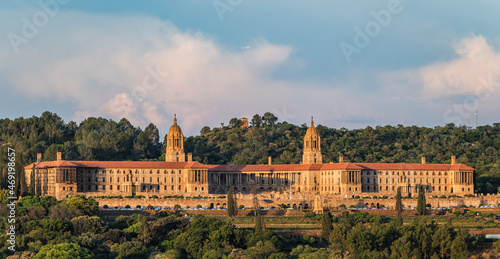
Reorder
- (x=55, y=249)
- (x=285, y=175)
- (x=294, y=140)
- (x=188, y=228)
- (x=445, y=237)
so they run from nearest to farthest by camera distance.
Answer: (x=55, y=249) < (x=445, y=237) < (x=188, y=228) < (x=285, y=175) < (x=294, y=140)

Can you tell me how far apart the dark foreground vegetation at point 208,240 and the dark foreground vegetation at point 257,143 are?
46.6 meters

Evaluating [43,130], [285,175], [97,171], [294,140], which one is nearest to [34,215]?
[97,171]

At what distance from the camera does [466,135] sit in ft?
564

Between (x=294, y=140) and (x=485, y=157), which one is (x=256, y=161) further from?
(x=485, y=157)

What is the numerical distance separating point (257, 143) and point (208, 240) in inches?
3199

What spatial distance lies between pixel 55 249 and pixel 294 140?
316 ft

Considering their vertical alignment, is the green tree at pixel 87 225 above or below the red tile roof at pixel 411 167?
below

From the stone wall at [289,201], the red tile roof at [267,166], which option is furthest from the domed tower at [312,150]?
the stone wall at [289,201]

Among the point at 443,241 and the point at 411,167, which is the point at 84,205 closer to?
the point at 443,241

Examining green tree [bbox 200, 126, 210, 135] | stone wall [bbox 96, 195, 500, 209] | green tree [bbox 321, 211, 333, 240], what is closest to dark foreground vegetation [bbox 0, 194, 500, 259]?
green tree [bbox 321, 211, 333, 240]

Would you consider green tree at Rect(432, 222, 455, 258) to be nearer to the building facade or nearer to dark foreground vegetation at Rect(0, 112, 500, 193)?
the building facade

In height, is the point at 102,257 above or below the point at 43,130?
below

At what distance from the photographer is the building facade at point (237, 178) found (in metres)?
119

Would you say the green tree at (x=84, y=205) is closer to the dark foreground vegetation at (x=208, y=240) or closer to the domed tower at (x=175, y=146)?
the dark foreground vegetation at (x=208, y=240)
